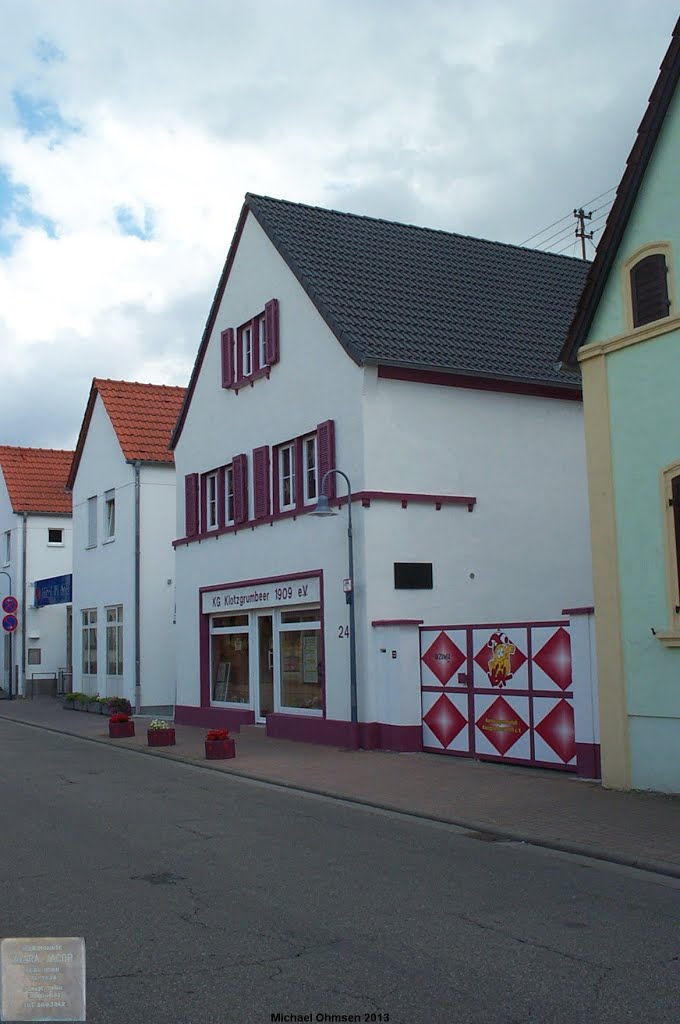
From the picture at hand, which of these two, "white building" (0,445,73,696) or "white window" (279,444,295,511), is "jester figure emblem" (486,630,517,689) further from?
Result: "white building" (0,445,73,696)

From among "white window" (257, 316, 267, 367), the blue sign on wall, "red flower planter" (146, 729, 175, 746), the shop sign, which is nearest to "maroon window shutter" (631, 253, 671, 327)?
the shop sign

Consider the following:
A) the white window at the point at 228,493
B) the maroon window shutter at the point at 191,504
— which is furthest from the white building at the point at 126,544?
the white window at the point at 228,493

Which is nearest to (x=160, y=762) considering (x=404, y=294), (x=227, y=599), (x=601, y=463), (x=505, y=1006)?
(x=227, y=599)

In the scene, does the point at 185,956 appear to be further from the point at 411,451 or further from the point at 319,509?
the point at 411,451

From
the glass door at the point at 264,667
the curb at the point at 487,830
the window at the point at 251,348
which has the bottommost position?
the curb at the point at 487,830

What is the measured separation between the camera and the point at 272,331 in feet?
74.0

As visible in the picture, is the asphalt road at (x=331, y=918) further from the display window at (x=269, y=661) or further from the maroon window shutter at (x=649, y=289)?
the display window at (x=269, y=661)

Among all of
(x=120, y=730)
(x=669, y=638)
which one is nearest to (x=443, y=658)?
(x=669, y=638)

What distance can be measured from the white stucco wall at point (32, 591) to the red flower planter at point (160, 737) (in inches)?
845

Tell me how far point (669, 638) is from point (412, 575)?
23.7 feet

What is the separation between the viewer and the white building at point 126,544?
30.3 m

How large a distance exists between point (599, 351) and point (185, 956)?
32.3 feet

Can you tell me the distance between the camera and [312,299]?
68.7 feet

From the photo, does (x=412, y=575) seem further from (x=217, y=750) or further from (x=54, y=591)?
(x=54, y=591)
